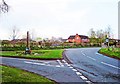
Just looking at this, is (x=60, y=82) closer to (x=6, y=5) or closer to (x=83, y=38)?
(x=6, y=5)

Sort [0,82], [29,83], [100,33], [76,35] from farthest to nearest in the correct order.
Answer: [76,35]
[100,33]
[29,83]
[0,82]

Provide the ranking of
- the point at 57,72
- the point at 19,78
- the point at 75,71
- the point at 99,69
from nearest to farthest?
1. the point at 19,78
2. the point at 57,72
3. the point at 75,71
4. the point at 99,69

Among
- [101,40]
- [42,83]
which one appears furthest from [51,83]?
[101,40]

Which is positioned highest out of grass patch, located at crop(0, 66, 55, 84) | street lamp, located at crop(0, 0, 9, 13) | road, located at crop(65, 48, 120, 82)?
street lamp, located at crop(0, 0, 9, 13)

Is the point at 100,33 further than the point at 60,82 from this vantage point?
Yes

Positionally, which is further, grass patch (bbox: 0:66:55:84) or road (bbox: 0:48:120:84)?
road (bbox: 0:48:120:84)

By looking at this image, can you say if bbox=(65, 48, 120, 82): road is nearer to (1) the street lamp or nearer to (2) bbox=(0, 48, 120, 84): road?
(2) bbox=(0, 48, 120, 84): road

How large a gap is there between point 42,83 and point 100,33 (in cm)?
10790

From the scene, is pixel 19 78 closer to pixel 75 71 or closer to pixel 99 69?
pixel 75 71

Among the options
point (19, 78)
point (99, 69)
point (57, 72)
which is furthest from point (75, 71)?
point (19, 78)

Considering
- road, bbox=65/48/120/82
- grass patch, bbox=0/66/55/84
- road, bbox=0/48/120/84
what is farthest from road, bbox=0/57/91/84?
grass patch, bbox=0/66/55/84

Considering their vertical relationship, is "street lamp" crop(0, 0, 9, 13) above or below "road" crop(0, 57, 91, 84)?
above

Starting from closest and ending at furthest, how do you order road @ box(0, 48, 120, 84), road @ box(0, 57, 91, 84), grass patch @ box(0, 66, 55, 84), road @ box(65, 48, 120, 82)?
1. grass patch @ box(0, 66, 55, 84)
2. road @ box(0, 57, 91, 84)
3. road @ box(0, 48, 120, 84)
4. road @ box(65, 48, 120, 82)

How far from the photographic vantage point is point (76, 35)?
15688 centimetres
